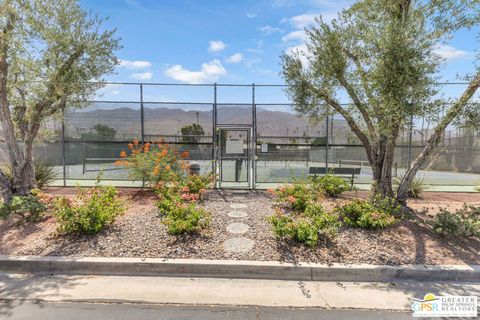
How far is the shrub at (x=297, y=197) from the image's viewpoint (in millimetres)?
5570

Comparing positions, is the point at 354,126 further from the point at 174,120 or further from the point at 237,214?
the point at 174,120

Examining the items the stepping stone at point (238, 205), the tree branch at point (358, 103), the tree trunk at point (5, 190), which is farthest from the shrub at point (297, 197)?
the tree trunk at point (5, 190)

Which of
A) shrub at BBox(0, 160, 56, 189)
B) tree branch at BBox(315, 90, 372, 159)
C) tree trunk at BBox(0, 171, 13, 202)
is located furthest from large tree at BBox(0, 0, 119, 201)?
tree branch at BBox(315, 90, 372, 159)

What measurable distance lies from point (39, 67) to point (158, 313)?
5.42m

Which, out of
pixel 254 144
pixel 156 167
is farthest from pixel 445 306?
pixel 254 144

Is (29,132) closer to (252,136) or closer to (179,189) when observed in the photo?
(179,189)

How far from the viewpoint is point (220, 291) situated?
329 cm

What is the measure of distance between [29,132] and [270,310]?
638 centimetres

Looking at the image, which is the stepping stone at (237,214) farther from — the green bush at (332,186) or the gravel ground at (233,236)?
the green bush at (332,186)

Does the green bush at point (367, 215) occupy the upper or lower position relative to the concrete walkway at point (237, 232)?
upper

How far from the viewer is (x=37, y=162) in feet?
26.1

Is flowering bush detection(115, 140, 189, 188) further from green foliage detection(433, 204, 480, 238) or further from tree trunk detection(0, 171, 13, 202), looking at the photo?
green foliage detection(433, 204, 480, 238)

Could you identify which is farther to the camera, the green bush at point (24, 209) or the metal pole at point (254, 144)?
the metal pole at point (254, 144)

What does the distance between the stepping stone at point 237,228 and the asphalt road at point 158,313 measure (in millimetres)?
1804
